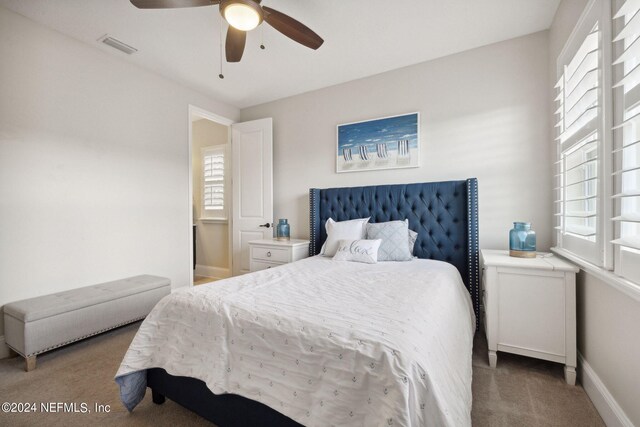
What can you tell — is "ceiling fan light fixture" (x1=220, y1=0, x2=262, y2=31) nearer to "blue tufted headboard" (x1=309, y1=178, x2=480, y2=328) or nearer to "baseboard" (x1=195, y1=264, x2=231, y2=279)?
"blue tufted headboard" (x1=309, y1=178, x2=480, y2=328)

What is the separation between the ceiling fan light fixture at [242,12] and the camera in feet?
5.33

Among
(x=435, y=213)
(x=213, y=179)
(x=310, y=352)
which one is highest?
(x=213, y=179)

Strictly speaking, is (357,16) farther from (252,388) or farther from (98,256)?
(98,256)

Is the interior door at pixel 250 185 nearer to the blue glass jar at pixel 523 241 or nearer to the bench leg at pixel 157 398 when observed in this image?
the bench leg at pixel 157 398

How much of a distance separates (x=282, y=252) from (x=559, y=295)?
246 centimetres

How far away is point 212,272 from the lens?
4.82m

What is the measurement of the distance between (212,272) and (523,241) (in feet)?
14.5

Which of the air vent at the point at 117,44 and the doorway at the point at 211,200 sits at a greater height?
the air vent at the point at 117,44

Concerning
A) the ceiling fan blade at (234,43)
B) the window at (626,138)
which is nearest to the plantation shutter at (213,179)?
the ceiling fan blade at (234,43)

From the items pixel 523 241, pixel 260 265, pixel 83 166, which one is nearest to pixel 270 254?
pixel 260 265

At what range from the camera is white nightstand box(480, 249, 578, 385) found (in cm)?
179

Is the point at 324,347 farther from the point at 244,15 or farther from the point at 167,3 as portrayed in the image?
the point at 167,3

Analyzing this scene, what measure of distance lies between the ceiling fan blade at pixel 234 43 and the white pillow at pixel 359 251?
188 cm

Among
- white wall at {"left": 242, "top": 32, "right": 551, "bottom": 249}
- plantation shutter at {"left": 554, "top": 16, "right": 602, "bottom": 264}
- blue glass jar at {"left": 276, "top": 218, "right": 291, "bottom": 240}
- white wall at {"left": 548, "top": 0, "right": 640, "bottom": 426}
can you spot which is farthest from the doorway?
white wall at {"left": 548, "top": 0, "right": 640, "bottom": 426}
